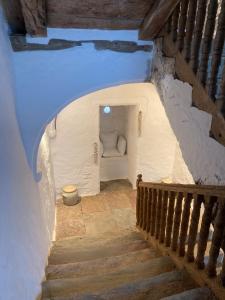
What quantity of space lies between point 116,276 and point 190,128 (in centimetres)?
126

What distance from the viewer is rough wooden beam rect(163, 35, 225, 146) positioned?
142cm

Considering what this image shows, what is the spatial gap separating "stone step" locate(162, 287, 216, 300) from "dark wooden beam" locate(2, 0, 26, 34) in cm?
205

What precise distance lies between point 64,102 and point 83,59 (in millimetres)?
378

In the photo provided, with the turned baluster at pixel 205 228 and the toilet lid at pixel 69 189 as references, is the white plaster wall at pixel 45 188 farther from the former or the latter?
the turned baluster at pixel 205 228

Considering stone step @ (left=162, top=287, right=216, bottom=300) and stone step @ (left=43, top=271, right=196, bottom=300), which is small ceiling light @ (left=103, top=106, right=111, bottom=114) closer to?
stone step @ (left=43, top=271, right=196, bottom=300)

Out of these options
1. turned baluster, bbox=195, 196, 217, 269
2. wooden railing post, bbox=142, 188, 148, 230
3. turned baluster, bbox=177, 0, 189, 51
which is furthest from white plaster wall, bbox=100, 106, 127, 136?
turned baluster, bbox=195, 196, 217, 269

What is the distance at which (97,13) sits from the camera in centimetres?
183

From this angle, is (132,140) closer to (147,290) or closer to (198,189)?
(198,189)

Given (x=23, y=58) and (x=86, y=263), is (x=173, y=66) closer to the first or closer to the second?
(x=23, y=58)

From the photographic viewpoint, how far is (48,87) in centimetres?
208

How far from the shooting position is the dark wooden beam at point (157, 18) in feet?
5.56

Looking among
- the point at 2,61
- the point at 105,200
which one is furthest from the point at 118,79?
the point at 105,200

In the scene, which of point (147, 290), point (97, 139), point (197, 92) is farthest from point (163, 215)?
point (97, 139)

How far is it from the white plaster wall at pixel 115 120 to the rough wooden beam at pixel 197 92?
3590mm
